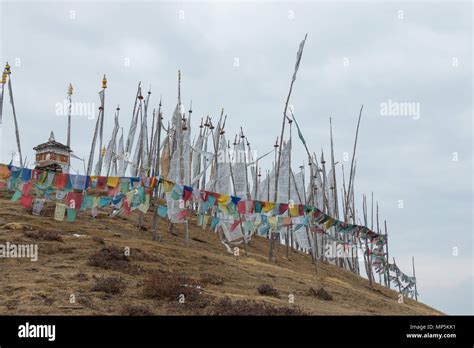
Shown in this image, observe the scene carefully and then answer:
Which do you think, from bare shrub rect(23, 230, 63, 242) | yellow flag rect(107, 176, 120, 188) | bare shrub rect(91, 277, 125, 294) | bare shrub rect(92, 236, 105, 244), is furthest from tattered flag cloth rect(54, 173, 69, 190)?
bare shrub rect(91, 277, 125, 294)

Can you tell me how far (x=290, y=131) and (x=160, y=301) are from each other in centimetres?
2140


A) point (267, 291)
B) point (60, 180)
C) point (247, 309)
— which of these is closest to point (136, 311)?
point (247, 309)

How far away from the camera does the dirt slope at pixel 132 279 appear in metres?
12.4

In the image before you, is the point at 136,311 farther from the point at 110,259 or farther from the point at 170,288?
the point at 110,259

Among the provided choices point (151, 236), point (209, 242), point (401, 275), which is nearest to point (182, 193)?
point (151, 236)

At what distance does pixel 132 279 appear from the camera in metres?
15.1

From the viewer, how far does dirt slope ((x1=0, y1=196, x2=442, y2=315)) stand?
12352 mm

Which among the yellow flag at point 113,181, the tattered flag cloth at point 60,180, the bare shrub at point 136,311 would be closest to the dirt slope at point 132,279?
the bare shrub at point 136,311

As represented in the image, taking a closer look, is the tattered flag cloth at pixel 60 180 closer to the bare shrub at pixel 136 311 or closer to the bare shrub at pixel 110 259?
the bare shrub at pixel 110 259

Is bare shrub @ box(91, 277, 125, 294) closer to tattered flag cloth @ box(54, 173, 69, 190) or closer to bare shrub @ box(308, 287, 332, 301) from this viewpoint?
bare shrub @ box(308, 287, 332, 301)
